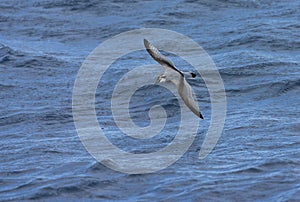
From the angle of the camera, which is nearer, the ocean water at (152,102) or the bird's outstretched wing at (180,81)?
the bird's outstretched wing at (180,81)

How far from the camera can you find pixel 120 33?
23.7 meters

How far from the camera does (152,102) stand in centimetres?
1789

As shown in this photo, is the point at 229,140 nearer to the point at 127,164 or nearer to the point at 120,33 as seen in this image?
the point at 127,164

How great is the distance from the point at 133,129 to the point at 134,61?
16.8ft

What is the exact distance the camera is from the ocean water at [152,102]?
521 inches

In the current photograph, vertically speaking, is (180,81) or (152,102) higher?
(180,81)

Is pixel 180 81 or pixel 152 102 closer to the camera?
pixel 180 81

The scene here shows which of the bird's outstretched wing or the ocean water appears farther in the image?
the ocean water

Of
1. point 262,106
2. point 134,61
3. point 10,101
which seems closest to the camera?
point 262,106

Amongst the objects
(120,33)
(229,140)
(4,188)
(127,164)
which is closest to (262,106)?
(229,140)

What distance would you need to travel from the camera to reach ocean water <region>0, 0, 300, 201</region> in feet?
43.4

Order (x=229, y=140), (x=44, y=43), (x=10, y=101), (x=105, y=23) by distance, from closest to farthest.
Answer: (x=229, y=140), (x=10, y=101), (x=44, y=43), (x=105, y=23)

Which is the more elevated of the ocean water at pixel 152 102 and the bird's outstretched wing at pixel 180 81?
the bird's outstretched wing at pixel 180 81

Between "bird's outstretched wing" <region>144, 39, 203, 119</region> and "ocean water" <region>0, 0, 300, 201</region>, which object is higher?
"bird's outstretched wing" <region>144, 39, 203, 119</region>
